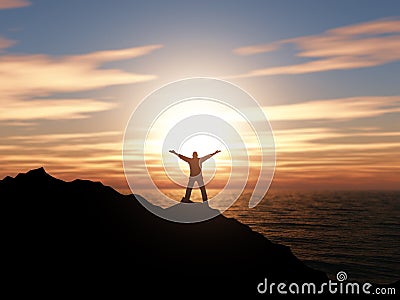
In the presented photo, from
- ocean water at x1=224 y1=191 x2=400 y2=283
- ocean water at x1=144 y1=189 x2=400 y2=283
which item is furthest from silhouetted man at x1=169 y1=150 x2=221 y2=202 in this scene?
ocean water at x1=224 y1=191 x2=400 y2=283

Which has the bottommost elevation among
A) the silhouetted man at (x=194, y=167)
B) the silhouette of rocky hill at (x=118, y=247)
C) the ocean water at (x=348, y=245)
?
the ocean water at (x=348, y=245)

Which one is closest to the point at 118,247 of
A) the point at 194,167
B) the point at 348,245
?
the point at 194,167

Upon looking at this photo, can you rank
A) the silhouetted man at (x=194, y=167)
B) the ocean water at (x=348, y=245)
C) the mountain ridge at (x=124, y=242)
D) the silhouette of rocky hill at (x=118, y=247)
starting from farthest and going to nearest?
the ocean water at (x=348, y=245)
the silhouetted man at (x=194, y=167)
the mountain ridge at (x=124, y=242)
the silhouette of rocky hill at (x=118, y=247)

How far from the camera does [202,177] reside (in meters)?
22.4

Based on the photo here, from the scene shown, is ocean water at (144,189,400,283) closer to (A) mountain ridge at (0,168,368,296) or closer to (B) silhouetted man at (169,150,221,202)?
(B) silhouetted man at (169,150,221,202)

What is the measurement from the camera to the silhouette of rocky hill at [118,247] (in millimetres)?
16109

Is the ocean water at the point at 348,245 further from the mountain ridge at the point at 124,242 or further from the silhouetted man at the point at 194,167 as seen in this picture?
the mountain ridge at the point at 124,242

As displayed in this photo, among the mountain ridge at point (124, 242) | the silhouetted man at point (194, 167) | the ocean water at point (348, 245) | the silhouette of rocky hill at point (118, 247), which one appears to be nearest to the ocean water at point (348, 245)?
the ocean water at point (348, 245)

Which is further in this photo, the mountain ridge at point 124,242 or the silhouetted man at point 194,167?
the silhouetted man at point 194,167

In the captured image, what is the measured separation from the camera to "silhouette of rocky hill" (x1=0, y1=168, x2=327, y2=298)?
16109 millimetres

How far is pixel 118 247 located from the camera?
17781 millimetres

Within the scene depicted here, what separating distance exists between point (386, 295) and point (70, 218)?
50.1 feet

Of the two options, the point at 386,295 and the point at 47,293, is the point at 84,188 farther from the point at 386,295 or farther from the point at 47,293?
the point at 386,295

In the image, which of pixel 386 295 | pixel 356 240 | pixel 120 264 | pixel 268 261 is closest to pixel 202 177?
pixel 268 261
